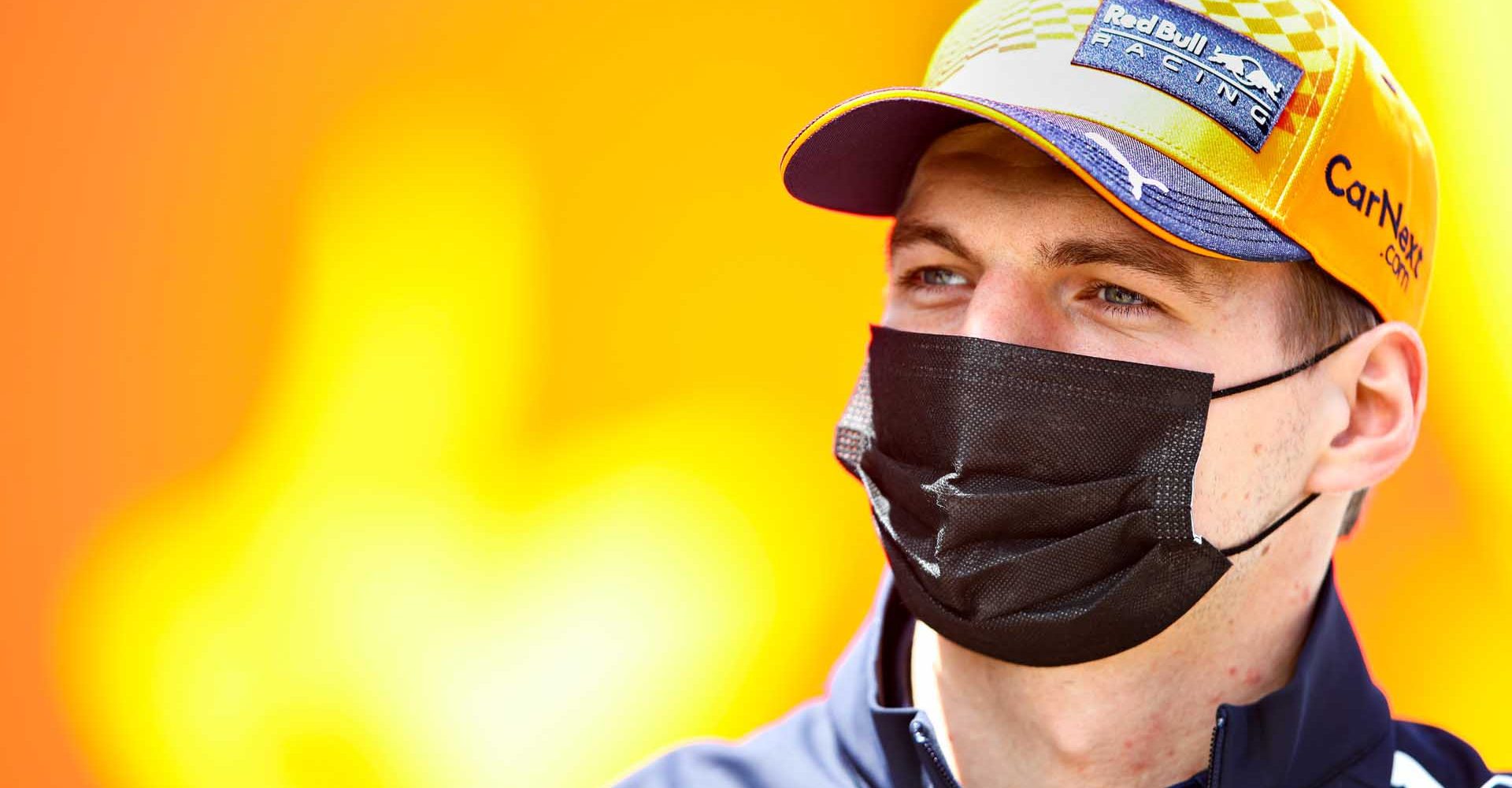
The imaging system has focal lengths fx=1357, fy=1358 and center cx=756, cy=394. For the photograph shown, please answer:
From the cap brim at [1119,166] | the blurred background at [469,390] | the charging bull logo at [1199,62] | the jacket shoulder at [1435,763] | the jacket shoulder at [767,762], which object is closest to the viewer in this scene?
the cap brim at [1119,166]

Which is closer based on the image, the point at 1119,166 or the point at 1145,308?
the point at 1119,166

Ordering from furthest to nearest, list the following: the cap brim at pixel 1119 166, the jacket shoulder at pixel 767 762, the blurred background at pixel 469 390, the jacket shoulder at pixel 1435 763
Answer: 1. the blurred background at pixel 469 390
2. the jacket shoulder at pixel 767 762
3. the jacket shoulder at pixel 1435 763
4. the cap brim at pixel 1119 166

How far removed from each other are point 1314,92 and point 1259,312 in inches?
12.2

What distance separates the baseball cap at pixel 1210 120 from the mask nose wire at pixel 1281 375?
0.09 m

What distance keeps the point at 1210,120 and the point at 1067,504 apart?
548mm

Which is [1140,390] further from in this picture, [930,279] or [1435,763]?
[1435,763]

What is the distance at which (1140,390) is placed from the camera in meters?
1.80

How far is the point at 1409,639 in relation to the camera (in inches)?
125

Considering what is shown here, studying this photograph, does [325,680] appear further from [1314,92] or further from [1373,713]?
[1314,92]

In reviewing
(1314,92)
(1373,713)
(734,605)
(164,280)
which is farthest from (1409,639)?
(164,280)

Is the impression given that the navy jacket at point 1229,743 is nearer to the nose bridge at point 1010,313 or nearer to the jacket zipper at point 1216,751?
the jacket zipper at point 1216,751

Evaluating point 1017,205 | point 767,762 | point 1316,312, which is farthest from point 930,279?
point 767,762

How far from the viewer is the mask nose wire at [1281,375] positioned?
1.84 m

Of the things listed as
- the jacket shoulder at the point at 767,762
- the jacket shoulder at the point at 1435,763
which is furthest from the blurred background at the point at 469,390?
the jacket shoulder at the point at 1435,763
